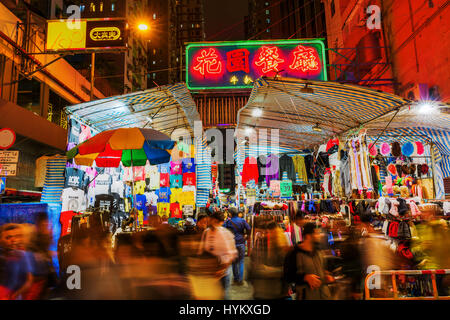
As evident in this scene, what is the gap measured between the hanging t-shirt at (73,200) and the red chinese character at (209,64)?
6.66 meters

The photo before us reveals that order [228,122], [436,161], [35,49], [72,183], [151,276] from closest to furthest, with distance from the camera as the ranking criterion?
1. [151,276]
2. [72,183]
3. [436,161]
4. [35,49]
5. [228,122]

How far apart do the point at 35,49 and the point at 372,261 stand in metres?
15.3

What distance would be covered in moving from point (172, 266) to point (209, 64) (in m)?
9.82

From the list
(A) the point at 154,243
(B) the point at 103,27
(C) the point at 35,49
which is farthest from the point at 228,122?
(A) the point at 154,243

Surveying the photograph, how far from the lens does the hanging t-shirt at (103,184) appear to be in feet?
28.7

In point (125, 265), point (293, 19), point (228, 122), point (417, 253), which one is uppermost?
point (293, 19)

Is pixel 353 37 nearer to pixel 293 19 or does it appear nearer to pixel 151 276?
pixel 151 276

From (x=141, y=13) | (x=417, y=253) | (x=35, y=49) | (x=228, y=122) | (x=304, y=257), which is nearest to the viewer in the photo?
(x=304, y=257)

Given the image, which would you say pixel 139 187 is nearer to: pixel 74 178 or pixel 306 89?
pixel 74 178

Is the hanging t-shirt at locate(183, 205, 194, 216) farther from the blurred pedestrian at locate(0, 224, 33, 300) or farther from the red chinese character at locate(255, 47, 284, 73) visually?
the blurred pedestrian at locate(0, 224, 33, 300)

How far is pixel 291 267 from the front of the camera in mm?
3598

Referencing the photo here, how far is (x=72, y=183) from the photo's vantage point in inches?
294

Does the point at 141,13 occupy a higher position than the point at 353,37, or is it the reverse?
the point at 141,13

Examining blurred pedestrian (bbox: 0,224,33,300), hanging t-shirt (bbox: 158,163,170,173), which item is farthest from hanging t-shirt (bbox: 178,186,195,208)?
blurred pedestrian (bbox: 0,224,33,300)
